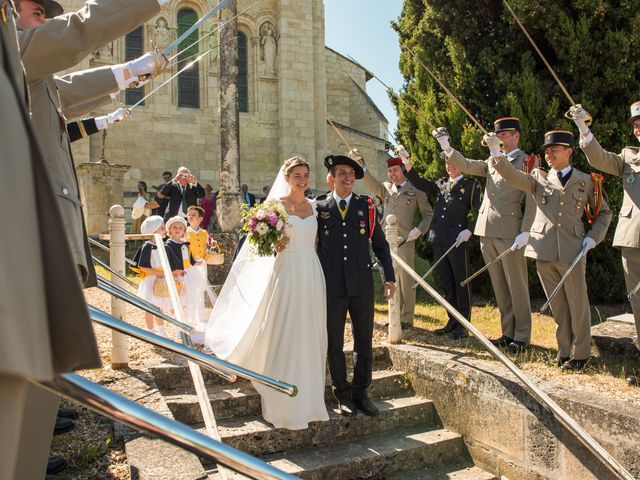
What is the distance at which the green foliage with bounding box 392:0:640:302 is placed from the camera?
801 centimetres

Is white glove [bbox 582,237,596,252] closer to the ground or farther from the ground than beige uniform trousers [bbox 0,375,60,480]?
farther from the ground

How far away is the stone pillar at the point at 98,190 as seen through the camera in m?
13.2

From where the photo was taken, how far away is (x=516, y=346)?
6.24m

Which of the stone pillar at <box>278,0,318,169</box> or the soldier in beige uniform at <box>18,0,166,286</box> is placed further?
the stone pillar at <box>278,0,318,169</box>

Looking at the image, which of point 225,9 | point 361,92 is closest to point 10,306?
point 225,9

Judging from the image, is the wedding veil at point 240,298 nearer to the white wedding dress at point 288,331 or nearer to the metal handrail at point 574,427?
the white wedding dress at point 288,331

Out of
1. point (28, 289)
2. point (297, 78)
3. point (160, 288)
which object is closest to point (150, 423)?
point (28, 289)

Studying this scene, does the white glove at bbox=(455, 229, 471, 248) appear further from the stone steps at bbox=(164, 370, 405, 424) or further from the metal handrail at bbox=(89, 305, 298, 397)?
the metal handrail at bbox=(89, 305, 298, 397)

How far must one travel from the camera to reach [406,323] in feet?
24.7

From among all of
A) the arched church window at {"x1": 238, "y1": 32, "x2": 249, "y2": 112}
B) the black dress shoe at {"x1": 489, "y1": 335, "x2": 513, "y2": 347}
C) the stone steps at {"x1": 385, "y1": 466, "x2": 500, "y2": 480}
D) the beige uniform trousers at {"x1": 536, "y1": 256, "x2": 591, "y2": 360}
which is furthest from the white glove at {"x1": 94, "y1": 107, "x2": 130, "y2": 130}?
the arched church window at {"x1": 238, "y1": 32, "x2": 249, "y2": 112}

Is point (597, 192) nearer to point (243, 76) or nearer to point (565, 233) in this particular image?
point (565, 233)

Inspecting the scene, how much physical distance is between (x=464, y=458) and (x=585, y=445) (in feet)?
4.56

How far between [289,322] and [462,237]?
10.2 ft

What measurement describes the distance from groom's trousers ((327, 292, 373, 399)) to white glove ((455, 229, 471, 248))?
239 centimetres
